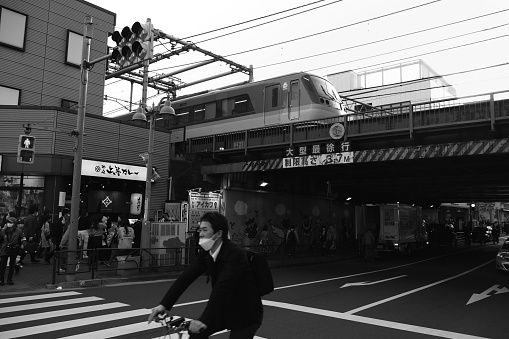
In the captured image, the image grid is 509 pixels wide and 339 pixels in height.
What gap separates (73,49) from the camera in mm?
22406

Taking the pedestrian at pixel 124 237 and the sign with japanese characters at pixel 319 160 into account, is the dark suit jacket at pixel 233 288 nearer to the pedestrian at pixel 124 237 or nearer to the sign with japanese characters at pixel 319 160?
the pedestrian at pixel 124 237

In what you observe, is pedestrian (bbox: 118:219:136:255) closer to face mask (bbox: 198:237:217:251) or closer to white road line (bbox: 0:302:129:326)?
white road line (bbox: 0:302:129:326)

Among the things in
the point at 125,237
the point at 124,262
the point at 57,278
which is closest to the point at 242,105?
the point at 125,237

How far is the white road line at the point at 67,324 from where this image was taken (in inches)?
262

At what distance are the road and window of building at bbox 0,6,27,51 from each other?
15081 millimetres

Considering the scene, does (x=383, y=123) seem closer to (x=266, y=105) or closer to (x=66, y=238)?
(x=266, y=105)

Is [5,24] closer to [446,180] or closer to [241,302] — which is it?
[241,302]

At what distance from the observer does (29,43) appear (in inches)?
819

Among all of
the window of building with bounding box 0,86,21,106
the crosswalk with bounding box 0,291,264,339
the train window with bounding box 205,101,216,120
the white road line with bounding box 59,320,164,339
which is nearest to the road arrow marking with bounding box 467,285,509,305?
the crosswalk with bounding box 0,291,264,339

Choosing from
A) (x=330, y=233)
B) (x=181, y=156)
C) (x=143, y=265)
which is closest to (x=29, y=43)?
(x=181, y=156)

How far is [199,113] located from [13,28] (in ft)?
33.3

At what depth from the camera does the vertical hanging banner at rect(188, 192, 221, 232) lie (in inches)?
701

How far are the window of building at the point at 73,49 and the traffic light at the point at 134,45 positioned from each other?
42.7 feet

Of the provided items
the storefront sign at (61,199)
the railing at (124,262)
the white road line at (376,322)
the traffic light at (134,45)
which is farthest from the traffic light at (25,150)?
the white road line at (376,322)
